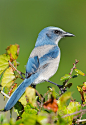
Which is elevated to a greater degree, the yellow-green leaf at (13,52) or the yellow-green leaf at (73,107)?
the yellow-green leaf at (13,52)

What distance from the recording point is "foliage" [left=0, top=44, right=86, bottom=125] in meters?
1.31

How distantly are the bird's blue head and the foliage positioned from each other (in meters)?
1.30

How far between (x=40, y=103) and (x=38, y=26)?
6.07m

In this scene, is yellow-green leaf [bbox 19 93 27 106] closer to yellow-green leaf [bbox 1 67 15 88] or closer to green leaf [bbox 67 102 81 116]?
yellow-green leaf [bbox 1 67 15 88]

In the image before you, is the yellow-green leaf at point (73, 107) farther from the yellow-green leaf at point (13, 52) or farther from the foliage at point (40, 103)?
the yellow-green leaf at point (13, 52)

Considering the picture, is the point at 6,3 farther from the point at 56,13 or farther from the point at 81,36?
the point at 81,36

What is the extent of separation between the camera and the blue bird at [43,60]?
2662 millimetres

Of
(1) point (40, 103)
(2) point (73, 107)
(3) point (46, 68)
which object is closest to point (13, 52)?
(1) point (40, 103)

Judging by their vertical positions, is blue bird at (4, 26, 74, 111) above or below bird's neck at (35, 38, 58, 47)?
below

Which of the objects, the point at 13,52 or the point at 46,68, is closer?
the point at 13,52

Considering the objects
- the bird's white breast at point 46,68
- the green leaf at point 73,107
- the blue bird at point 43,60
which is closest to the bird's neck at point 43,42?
the blue bird at point 43,60

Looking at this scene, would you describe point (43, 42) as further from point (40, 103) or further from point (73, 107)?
point (73, 107)

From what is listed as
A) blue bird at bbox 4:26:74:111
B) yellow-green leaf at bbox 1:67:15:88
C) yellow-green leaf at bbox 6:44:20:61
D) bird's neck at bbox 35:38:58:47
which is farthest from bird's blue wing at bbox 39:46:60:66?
yellow-green leaf at bbox 1:67:15:88

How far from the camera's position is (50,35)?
359cm
